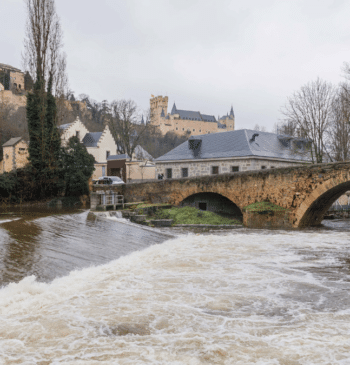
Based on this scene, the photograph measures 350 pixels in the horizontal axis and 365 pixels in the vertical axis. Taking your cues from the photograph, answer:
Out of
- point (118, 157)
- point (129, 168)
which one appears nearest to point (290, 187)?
point (129, 168)

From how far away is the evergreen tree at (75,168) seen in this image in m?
25.0

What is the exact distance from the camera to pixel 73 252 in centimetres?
813

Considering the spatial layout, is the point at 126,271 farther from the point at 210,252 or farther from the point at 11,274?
the point at 210,252

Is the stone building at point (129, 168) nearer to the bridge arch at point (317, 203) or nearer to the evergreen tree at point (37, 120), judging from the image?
the evergreen tree at point (37, 120)

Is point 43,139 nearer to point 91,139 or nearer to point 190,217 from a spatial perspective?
point 190,217

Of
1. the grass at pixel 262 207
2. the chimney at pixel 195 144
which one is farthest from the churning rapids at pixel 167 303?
the chimney at pixel 195 144

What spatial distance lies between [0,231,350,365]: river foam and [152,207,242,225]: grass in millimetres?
8700

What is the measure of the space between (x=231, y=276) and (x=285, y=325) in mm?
2450

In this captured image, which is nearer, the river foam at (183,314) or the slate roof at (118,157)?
the river foam at (183,314)

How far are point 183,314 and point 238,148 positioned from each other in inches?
917

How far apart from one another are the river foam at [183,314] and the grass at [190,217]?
28.5 ft

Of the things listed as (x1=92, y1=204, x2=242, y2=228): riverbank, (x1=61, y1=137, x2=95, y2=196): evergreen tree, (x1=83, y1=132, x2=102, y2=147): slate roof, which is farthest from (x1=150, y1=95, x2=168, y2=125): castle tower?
(x1=92, y1=204, x2=242, y2=228): riverbank

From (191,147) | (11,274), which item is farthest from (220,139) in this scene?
(11,274)

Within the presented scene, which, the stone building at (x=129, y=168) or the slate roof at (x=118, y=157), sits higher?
the slate roof at (x=118, y=157)
